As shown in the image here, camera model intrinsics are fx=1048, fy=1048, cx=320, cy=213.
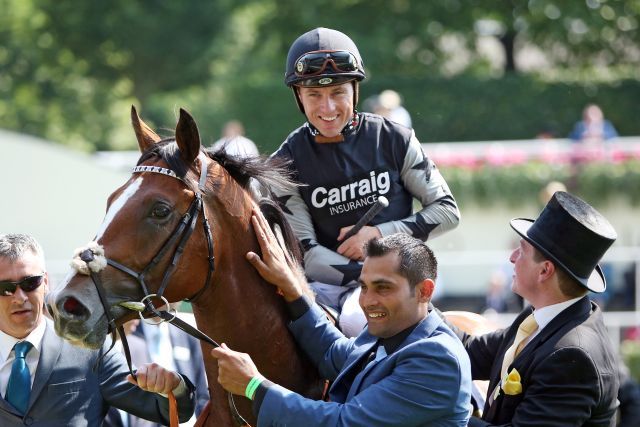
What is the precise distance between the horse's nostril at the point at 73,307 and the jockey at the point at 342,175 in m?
1.34

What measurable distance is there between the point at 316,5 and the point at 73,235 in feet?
70.6

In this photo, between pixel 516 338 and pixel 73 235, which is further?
pixel 73 235

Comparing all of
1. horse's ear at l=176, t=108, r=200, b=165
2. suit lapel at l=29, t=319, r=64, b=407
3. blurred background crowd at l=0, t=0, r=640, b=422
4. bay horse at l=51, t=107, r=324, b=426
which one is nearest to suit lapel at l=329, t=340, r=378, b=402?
bay horse at l=51, t=107, r=324, b=426

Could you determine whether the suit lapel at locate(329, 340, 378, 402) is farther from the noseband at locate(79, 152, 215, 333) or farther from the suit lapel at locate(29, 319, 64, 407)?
the suit lapel at locate(29, 319, 64, 407)

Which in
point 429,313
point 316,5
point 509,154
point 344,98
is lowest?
point 509,154

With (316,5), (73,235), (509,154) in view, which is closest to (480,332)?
(73,235)

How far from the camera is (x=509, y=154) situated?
21250mm

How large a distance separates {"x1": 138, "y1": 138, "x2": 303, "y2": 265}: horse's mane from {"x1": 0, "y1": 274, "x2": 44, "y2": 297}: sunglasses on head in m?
1.05

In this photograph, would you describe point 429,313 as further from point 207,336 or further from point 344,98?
point 344,98

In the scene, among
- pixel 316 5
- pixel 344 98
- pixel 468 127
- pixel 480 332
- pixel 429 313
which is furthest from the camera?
pixel 316 5

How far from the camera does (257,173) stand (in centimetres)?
465

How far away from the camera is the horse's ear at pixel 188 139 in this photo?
14.0ft

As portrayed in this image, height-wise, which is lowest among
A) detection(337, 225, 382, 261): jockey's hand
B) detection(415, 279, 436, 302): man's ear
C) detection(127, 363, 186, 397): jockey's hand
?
detection(127, 363, 186, 397): jockey's hand

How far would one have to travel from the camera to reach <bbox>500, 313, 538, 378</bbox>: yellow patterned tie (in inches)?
180
